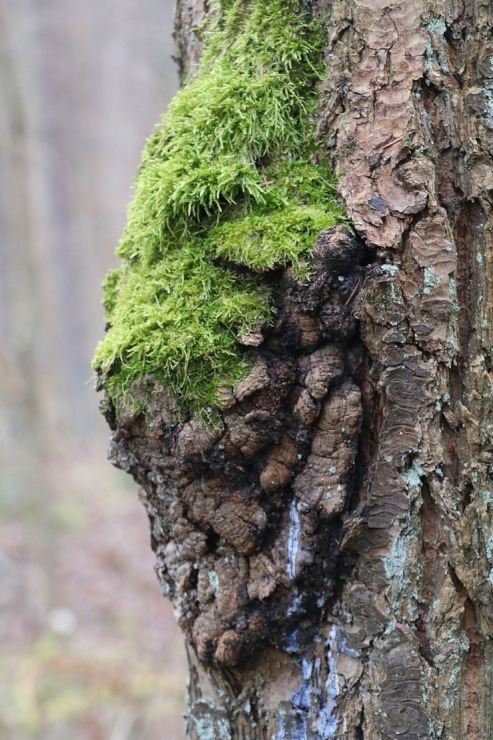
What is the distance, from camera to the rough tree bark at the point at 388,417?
4.33ft

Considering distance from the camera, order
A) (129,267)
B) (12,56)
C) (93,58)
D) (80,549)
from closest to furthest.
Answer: (129,267), (12,56), (80,549), (93,58)

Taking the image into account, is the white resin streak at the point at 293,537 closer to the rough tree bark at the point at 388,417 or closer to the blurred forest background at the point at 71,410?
the rough tree bark at the point at 388,417

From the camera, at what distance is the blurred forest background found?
4855 mm

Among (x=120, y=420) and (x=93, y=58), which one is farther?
(x=93, y=58)

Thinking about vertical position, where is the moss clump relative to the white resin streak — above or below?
above

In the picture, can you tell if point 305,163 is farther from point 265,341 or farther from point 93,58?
point 93,58

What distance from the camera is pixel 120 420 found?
4.66 feet

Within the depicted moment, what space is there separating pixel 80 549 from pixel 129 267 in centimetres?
819

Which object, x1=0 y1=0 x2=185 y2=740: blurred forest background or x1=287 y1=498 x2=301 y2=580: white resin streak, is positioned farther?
x1=0 y1=0 x2=185 y2=740: blurred forest background

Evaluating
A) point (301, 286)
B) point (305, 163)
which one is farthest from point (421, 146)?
point (301, 286)

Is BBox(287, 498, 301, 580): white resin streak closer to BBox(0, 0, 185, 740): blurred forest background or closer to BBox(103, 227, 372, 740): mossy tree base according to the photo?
BBox(103, 227, 372, 740): mossy tree base

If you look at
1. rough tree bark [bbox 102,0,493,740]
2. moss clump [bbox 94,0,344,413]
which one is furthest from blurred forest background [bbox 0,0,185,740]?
rough tree bark [bbox 102,0,493,740]

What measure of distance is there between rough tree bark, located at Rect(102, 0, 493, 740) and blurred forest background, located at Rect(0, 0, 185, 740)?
0.72 m

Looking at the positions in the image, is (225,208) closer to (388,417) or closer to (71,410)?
(388,417)
